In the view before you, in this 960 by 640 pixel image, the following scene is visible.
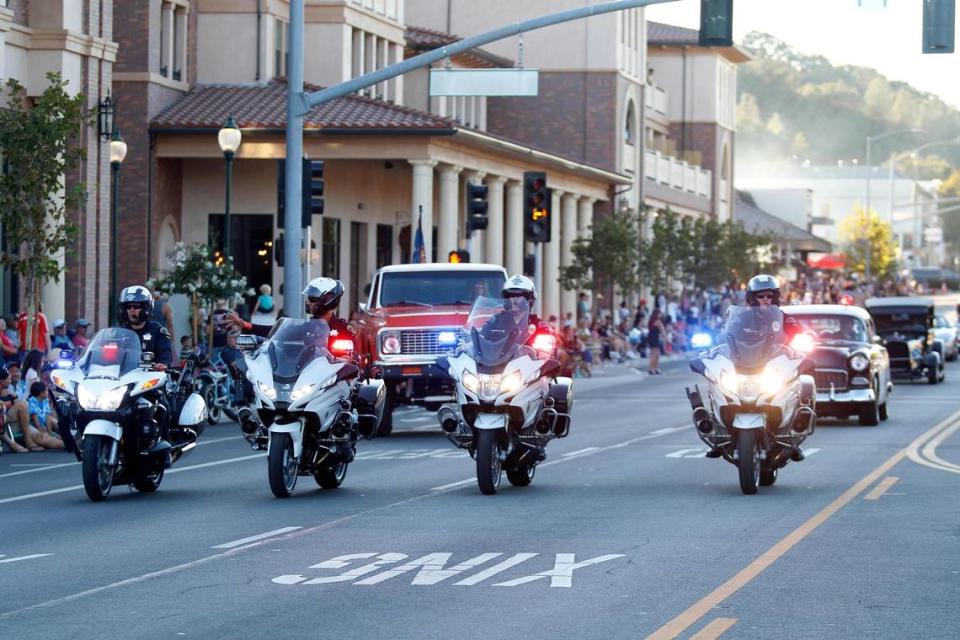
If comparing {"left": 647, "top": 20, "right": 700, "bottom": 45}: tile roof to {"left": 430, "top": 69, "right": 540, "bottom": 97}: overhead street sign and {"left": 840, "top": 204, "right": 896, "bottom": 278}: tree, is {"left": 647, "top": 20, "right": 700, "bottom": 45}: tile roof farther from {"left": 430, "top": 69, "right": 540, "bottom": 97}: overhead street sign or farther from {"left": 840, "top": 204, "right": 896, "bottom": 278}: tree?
{"left": 430, "top": 69, "right": 540, "bottom": 97}: overhead street sign

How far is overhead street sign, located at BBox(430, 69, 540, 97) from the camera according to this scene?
28781 millimetres

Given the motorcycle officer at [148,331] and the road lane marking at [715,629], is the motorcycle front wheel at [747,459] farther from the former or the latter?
the road lane marking at [715,629]

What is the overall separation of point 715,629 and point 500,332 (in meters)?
7.62

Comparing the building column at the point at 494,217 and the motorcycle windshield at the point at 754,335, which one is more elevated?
the building column at the point at 494,217

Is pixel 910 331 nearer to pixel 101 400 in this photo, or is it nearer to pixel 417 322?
pixel 417 322

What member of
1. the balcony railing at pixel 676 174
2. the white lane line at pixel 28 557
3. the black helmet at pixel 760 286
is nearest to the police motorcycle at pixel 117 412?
the white lane line at pixel 28 557

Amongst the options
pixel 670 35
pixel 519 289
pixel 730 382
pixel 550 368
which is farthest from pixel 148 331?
pixel 670 35

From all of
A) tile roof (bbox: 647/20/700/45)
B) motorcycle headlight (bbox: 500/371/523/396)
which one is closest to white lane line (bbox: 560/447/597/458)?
motorcycle headlight (bbox: 500/371/523/396)

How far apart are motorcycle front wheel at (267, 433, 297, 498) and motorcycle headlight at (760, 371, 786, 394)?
4341 millimetres

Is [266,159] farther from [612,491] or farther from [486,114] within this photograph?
[612,491]

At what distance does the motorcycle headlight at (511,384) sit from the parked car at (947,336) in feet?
139

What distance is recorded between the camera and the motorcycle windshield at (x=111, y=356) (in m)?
16.4

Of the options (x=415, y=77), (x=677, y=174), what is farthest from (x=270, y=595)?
(x=677, y=174)

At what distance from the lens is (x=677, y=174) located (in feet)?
269
